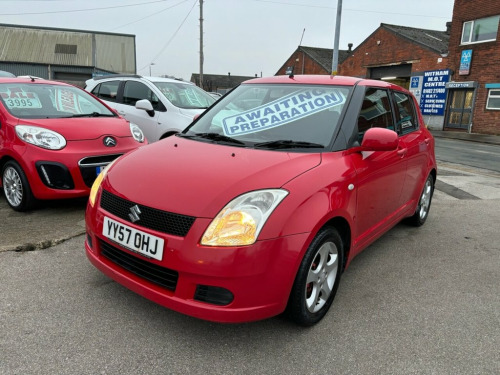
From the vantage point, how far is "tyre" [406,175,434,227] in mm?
4531

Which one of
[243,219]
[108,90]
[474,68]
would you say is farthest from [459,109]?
[243,219]

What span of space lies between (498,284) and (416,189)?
1233 mm

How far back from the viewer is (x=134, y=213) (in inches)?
90.7

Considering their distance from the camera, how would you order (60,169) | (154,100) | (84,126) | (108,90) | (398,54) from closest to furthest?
1. (60,169)
2. (84,126)
3. (154,100)
4. (108,90)
5. (398,54)

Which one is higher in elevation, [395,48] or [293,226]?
[395,48]

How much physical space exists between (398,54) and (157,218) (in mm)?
28593

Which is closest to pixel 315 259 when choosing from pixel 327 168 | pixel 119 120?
pixel 327 168

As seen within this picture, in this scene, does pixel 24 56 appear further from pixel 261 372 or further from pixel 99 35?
pixel 261 372

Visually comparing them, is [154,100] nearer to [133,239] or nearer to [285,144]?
[285,144]

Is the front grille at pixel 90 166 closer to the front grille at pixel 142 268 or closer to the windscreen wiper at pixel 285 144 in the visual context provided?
the front grille at pixel 142 268

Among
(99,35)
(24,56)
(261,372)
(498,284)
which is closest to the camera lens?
(261,372)

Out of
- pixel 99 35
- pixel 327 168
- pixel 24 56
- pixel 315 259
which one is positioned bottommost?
pixel 315 259

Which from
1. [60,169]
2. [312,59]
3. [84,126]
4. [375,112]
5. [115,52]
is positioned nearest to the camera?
[375,112]

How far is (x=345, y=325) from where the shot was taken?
8.42ft
